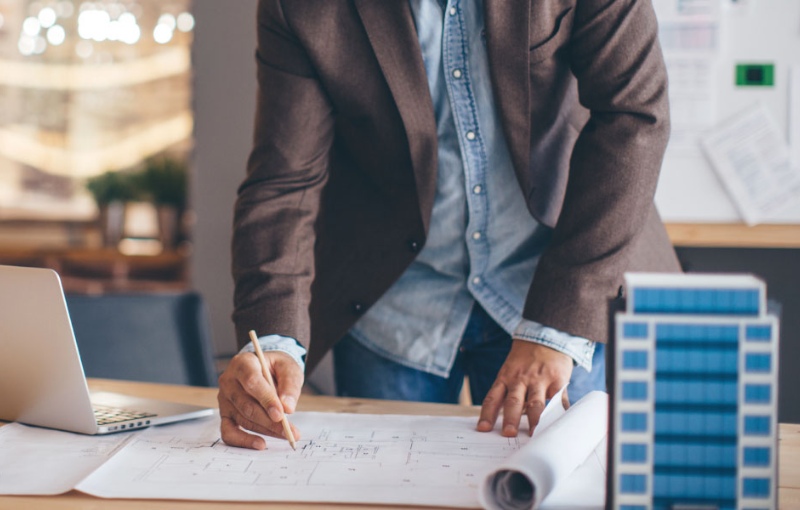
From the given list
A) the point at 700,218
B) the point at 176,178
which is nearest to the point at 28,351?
the point at 700,218

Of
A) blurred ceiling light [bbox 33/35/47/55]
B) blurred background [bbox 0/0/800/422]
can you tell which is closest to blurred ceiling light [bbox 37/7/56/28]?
blurred background [bbox 0/0/800/422]

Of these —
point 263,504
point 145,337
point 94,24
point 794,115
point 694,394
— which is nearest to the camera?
Answer: point 694,394

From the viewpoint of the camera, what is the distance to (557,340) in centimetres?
99

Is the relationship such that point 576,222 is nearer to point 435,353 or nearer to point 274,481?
point 435,353

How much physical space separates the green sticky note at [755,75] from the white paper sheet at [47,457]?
5.35 ft

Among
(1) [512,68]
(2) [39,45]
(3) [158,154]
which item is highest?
(1) [512,68]

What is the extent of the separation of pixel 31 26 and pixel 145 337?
631 centimetres

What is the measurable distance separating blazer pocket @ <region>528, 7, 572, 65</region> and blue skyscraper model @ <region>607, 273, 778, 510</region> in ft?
2.01

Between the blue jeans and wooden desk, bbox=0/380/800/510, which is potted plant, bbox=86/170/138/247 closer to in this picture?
wooden desk, bbox=0/380/800/510

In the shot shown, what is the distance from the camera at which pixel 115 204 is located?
5.60 m

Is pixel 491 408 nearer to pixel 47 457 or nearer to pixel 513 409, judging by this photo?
pixel 513 409

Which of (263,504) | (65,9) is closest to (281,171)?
(263,504)

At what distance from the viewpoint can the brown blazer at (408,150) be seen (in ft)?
3.46

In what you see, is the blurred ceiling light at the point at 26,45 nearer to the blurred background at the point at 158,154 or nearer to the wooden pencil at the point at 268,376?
the blurred background at the point at 158,154
